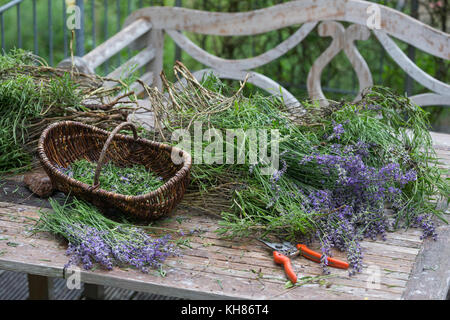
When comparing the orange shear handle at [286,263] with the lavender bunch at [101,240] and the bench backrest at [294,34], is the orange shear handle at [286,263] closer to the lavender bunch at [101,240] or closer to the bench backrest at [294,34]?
the lavender bunch at [101,240]

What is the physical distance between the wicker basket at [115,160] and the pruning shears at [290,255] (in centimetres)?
33

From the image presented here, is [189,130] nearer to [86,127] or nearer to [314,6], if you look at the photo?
[86,127]

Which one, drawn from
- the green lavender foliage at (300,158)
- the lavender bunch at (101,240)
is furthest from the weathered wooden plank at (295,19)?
the lavender bunch at (101,240)

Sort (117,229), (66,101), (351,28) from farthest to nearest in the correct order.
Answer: (351,28) → (66,101) → (117,229)

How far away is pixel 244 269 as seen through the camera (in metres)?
1.68

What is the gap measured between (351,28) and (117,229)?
2.12 m

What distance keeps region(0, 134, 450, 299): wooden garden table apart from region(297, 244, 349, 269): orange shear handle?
2 centimetres

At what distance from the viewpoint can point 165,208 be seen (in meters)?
1.89

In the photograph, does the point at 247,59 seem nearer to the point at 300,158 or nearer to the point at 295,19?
the point at 295,19

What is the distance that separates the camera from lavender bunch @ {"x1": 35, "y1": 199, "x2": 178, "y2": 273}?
1.67 meters

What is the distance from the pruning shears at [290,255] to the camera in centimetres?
164

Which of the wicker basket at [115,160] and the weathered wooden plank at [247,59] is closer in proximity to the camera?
the wicker basket at [115,160]

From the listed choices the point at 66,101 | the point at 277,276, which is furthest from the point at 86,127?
the point at 277,276

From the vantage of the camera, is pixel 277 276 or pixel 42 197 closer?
pixel 277 276
